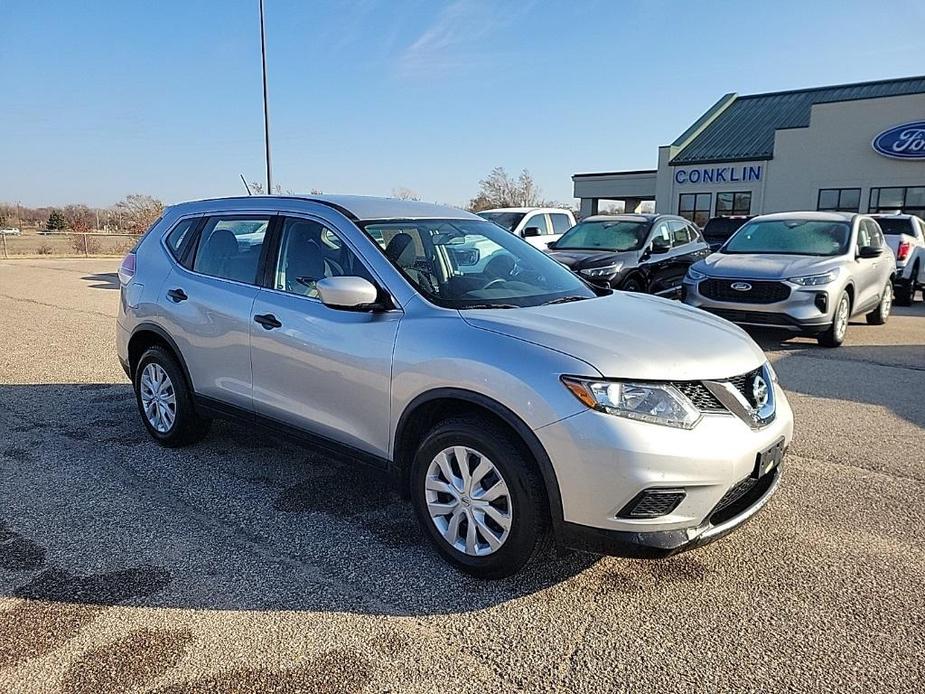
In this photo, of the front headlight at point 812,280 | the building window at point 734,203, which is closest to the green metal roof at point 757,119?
the building window at point 734,203

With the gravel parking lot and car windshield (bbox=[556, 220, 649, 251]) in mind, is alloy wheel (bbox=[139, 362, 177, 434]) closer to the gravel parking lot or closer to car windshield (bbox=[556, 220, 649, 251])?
the gravel parking lot

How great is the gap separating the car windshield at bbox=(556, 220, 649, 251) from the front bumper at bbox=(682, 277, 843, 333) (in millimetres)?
2616

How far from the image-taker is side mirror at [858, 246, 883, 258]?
30.0 feet

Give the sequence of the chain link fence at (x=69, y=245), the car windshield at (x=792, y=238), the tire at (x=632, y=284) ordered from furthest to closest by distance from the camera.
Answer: the chain link fence at (x=69, y=245) → the tire at (x=632, y=284) → the car windshield at (x=792, y=238)

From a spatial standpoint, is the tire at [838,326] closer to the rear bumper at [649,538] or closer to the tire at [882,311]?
the tire at [882,311]

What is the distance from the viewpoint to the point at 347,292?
3.34 metres

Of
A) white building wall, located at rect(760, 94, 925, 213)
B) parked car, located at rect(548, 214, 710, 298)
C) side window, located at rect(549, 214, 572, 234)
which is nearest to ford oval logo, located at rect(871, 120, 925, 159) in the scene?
white building wall, located at rect(760, 94, 925, 213)

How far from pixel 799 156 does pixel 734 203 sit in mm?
3541

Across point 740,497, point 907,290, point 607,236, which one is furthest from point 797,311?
point 907,290

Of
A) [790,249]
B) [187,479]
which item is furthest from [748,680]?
[790,249]

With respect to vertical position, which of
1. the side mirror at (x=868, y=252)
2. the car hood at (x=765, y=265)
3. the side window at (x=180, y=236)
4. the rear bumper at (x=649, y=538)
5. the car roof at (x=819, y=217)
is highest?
the car roof at (x=819, y=217)

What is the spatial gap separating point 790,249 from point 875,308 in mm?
2566

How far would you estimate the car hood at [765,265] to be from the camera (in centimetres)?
848

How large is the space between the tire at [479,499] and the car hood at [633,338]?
1.54 feet
